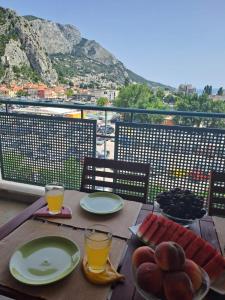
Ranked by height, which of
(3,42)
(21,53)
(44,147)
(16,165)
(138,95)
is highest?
(3,42)

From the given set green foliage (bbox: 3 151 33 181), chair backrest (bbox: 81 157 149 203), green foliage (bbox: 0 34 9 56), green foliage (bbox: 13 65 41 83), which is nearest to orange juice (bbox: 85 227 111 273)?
chair backrest (bbox: 81 157 149 203)

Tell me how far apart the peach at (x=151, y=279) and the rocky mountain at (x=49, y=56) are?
12482 mm

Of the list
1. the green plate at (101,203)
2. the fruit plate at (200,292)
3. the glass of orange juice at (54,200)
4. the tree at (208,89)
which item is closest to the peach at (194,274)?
the fruit plate at (200,292)

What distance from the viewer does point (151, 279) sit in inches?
23.5

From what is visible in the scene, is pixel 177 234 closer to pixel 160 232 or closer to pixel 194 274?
pixel 160 232

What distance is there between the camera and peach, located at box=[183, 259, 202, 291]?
595 mm

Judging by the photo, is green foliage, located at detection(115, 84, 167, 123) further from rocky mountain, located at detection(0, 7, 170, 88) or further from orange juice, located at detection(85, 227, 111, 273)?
orange juice, located at detection(85, 227, 111, 273)

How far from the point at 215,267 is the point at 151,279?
0.23 metres

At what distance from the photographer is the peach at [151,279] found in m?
0.59

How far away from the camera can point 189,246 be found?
766 millimetres

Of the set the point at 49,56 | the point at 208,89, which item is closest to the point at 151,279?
the point at 208,89

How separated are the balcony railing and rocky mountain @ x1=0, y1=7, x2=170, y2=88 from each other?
10495mm

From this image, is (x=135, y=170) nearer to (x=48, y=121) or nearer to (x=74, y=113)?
(x=74, y=113)

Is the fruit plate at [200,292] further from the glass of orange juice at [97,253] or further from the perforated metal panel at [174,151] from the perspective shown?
the perforated metal panel at [174,151]
